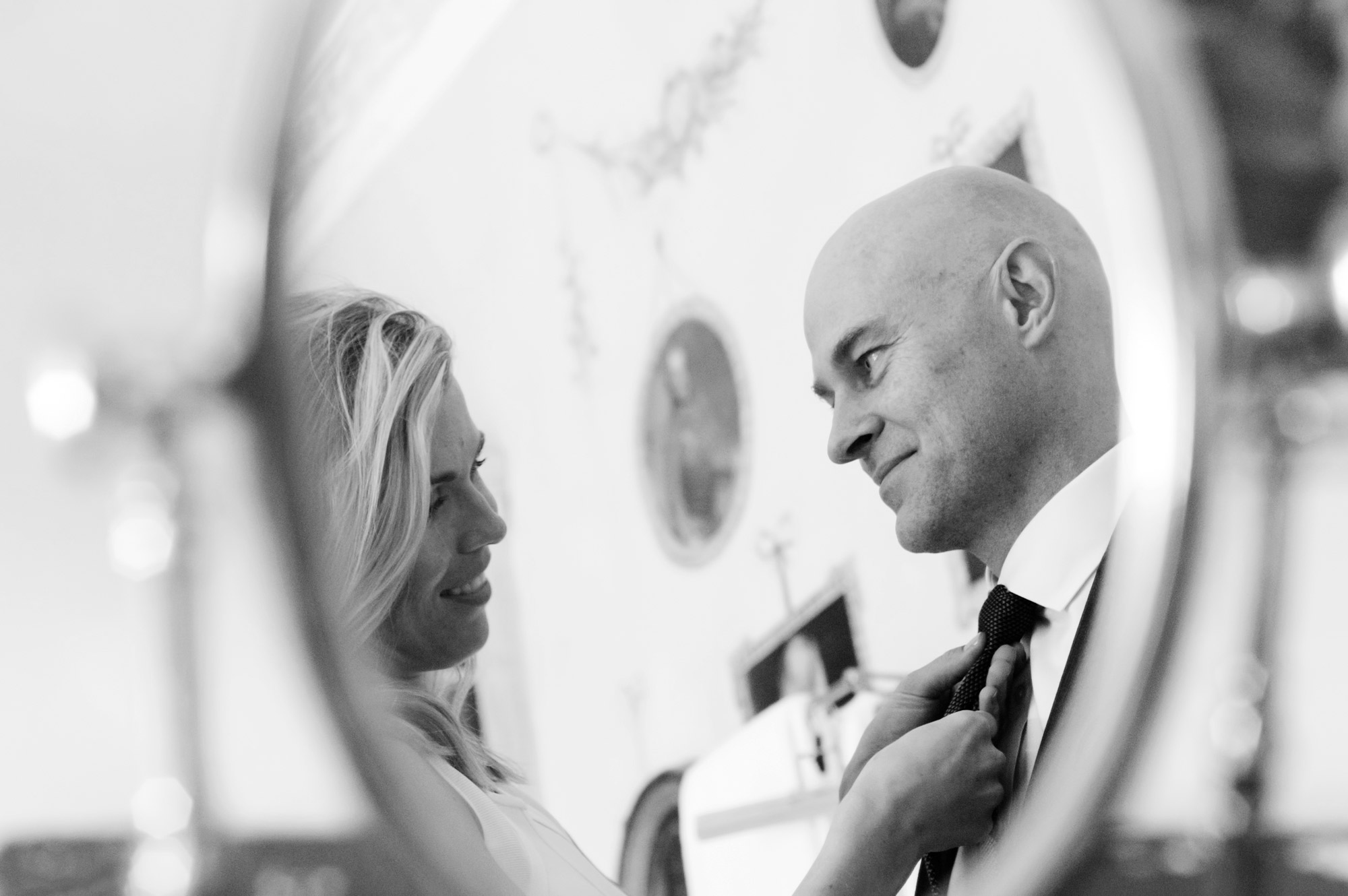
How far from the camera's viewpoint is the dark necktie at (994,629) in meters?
0.46

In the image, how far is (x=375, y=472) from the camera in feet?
1.40

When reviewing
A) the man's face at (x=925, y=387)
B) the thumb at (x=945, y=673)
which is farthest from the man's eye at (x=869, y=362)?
the thumb at (x=945, y=673)

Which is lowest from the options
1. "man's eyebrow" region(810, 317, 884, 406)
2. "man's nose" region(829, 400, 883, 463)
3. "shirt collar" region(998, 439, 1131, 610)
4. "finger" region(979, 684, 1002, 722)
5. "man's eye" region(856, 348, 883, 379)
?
"finger" region(979, 684, 1002, 722)

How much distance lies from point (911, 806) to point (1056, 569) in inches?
4.0

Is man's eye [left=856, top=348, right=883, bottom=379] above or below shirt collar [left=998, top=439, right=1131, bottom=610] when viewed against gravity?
above

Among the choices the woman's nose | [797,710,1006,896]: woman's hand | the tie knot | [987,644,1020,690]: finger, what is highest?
the woman's nose

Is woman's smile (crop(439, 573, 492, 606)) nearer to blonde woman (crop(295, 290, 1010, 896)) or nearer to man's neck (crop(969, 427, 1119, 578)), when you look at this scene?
blonde woman (crop(295, 290, 1010, 896))

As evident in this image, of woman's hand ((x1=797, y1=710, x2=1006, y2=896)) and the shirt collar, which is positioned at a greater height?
the shirt collar

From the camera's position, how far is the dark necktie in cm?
46

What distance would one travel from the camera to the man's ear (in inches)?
18.4

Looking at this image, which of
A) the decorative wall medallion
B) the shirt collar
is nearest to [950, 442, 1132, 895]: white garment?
the shirt collar

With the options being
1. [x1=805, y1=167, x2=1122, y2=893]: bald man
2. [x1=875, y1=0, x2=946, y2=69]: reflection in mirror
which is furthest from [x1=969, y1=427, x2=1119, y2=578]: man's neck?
[x1=875, y1=0, x2=946, y2=69]: reflection in mirror

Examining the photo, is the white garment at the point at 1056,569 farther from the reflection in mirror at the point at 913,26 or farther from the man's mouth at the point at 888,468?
the reflection in mirror at the point at 913,26

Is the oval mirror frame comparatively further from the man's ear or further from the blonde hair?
the blonde hair
